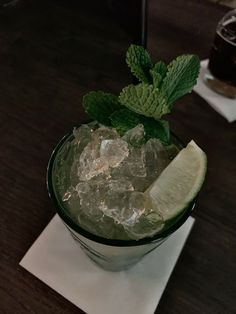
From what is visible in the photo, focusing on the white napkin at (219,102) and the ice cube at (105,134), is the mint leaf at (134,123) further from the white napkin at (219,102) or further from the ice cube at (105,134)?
the white napkin at (219,102)

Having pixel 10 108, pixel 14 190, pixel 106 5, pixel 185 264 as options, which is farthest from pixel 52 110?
pixel 185 264

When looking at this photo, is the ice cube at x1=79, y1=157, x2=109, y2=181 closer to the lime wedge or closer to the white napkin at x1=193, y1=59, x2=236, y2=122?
the lime wedge

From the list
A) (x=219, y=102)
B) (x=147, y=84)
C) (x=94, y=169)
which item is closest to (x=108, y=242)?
(x=94, y=169)

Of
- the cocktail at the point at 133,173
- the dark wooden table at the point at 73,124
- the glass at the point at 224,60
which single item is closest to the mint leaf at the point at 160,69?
the cocktail at the point at 133,173

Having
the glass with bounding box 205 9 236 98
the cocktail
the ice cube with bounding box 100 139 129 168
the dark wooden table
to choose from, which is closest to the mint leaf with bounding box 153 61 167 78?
the cocktail

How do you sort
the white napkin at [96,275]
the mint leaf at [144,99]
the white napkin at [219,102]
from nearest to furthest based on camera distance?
the mint leaf at [144,99] < the white napkin at [96,275] < the white napkin at [219,102]

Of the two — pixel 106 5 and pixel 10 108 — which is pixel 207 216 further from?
pixel 106 5

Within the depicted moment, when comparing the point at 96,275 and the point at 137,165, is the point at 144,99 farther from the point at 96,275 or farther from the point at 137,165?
the point at 96,275
